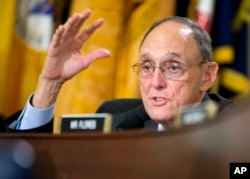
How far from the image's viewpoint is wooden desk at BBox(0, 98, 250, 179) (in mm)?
377

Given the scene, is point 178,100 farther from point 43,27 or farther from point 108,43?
point 43,27

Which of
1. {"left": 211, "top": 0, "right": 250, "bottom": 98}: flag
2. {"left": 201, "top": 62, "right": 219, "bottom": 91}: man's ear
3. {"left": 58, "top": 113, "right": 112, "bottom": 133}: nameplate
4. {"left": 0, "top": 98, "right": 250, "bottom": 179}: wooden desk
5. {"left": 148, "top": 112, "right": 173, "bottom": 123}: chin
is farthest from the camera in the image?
{"left": 211, "top": 0, "right": 250, "bottom": 98}: flag

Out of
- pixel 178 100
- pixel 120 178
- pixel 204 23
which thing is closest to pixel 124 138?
pixel 120 178

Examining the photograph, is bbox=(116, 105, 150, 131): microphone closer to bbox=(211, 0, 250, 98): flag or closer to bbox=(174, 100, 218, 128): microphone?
bbox=(211, 0, 250, 98): flag

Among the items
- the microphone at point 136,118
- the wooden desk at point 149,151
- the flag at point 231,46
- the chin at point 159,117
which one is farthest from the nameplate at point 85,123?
the flag at point 231,46

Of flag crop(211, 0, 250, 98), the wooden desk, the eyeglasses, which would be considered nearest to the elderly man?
the eyeglasses

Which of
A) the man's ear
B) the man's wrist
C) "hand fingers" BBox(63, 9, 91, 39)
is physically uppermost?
"hand fingers" BBox(63, 9, 91, 39)

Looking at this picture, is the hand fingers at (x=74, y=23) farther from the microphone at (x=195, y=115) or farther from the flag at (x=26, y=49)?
the microphone at (x=195, y=115)

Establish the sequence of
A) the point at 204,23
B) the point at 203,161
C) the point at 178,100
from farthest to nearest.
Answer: the point at 204,23 < the point at 178,100 < the point at 203,161

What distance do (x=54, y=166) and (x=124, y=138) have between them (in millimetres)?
81

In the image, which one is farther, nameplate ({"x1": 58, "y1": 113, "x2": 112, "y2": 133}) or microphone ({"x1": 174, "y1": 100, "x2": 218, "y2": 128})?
nameplate ({"x1": 58, "y1": 113, "x2": 112, "y2": 133})

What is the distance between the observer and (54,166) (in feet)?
1.52

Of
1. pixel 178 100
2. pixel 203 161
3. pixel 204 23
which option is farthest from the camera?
pixel 204 23

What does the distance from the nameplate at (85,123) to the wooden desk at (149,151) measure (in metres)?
0.14
